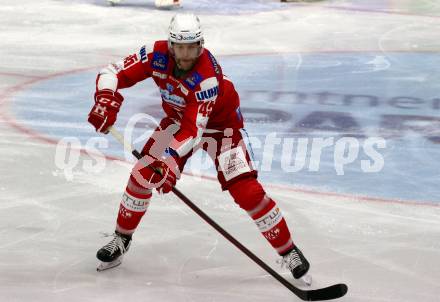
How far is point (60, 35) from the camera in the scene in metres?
10.4

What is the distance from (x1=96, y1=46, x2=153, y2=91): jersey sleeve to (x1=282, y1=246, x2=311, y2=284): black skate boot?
1131 mm

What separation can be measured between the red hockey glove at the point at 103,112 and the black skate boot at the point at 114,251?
2.06 feet

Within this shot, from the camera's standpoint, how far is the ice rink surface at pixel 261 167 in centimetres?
451

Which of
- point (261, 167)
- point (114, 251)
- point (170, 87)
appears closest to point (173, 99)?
point (170, 87)

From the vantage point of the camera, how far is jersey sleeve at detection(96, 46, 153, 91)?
4363 millimetres

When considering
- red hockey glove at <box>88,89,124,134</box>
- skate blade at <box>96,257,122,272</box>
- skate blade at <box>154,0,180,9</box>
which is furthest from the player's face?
skate blade at <box>154,0,180,9</box>

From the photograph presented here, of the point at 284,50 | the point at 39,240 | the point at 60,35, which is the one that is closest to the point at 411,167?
the point at 39,240

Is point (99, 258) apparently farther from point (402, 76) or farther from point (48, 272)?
point (402, 76)

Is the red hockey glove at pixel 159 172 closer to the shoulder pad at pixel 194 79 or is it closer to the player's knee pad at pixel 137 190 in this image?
the player's knee pad at pixel 137 190

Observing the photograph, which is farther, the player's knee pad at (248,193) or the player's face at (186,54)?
the player's knee pad at (248,193)

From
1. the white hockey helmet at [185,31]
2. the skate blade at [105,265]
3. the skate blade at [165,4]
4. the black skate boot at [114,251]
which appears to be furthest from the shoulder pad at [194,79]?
the skate blade at [165,4]

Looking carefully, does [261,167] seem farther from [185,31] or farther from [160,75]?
[185,31]

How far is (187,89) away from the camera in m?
4.21

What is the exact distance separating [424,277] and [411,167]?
191cm
